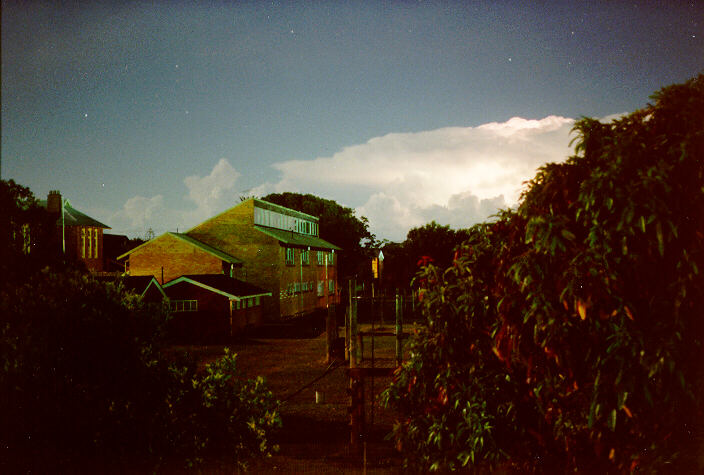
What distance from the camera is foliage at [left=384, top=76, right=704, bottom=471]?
4012 millimetres

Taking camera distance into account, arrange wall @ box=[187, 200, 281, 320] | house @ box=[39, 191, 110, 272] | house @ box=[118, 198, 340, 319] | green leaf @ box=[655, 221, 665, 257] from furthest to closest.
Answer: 1. wall @ box=[187, 200, 281, 320]
2. house @ box=[39, 191, 110, 272]
3. house @ box=[118, 198, 340, 319]
4. green leaf @ box=[655, 221, 665, 257]

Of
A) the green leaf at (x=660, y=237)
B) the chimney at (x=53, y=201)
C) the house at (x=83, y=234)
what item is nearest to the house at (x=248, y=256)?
the house at (x=83, y=234)

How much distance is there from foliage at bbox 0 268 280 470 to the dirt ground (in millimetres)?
1782

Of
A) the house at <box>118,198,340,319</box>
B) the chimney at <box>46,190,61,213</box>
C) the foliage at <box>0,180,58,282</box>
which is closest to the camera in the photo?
A: the foliage at <box>0,180,58,282</box>

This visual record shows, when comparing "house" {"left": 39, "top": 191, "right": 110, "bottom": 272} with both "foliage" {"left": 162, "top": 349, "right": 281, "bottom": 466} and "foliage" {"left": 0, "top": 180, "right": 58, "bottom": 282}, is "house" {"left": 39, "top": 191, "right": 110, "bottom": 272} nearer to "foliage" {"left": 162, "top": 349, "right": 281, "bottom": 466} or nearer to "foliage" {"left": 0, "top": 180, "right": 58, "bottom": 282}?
"foliage" {"left": 0, "top": 180, "right": 58, "bottom": 282}

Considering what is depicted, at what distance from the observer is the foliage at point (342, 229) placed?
77938mm

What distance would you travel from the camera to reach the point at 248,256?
46844mm

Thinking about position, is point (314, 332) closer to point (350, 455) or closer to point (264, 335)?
point (264, 335)

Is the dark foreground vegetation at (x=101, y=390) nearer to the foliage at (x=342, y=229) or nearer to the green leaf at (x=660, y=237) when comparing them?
the green leaf at (x=660, y=237)

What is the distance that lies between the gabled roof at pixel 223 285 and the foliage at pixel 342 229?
33.9m

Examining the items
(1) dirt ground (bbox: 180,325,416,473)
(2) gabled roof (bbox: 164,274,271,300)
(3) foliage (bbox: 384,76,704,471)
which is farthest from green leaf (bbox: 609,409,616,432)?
(2) gabled roof (bbox: 164,274,271,300)

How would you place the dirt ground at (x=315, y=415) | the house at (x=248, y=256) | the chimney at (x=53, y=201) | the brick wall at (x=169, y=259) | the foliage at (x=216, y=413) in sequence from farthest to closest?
the house at (x=248, y=256) → the brick wall at (x=169, y=259) → the chimney at (x=53, y=201) → the dirt ground at (x=315, y=415) → the foliage at (x=216, y=413)

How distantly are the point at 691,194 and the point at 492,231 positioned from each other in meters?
1.73

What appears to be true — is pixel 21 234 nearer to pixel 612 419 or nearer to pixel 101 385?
pixel 101 385
